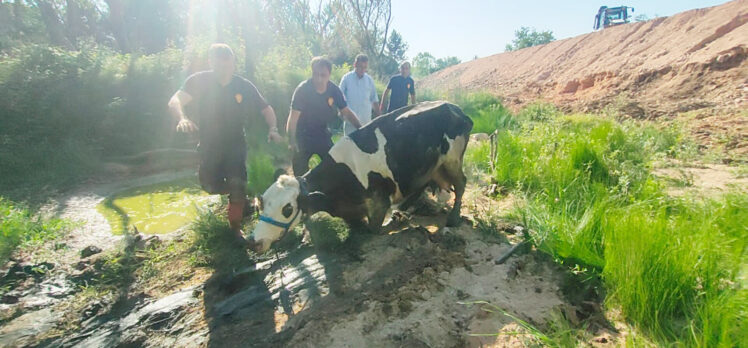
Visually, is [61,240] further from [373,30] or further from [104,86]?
[373,30]

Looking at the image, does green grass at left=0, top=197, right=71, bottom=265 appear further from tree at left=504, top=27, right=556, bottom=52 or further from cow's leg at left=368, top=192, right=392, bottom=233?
tree at left=504, top=27, right=556, bottom=52

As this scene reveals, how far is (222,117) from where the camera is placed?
343 cm

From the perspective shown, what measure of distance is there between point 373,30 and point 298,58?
15693 mm

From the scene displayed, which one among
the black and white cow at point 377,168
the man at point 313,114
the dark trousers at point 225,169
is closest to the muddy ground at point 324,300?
the black and white cow at point 377,168

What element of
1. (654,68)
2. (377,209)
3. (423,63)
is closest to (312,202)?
(377,209)

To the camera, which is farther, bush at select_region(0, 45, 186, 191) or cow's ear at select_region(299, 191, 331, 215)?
bush at select_region(0, 45, 186, 191)

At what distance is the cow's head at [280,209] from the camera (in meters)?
3.04

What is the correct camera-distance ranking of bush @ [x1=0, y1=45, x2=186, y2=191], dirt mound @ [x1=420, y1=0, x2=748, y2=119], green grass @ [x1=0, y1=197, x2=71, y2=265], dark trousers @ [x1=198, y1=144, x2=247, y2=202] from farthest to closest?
dirt mound @ [x1=420, y1=0, x2=748, y2=119] → bush @ [x1=0, y1=45, x2=186, y2=191] → green grass @ [x1=0, y1=197, x2=71, y2=265] → dark trousers @ [x1=198, y1=144, x2=247, y2=202]

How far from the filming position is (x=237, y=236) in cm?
381

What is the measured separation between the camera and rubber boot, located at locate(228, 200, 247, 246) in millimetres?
3646

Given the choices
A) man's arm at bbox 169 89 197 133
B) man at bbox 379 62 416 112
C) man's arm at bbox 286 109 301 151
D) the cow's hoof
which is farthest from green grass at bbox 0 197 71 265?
man at bbox 379 62 416 112

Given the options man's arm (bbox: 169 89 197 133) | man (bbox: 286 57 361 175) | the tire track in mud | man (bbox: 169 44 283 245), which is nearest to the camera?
the tire track in mud

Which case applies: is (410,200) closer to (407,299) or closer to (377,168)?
(377,168)

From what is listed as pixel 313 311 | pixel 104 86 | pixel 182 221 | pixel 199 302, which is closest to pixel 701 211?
pixel 313 311
